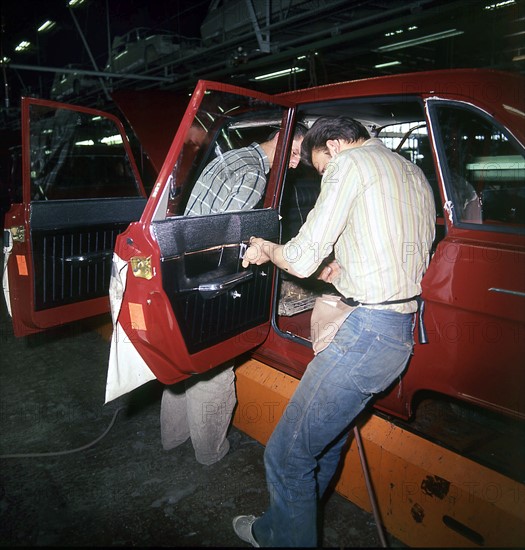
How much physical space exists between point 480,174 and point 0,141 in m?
10.3

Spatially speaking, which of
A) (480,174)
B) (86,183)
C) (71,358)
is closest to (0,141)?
(86,183)

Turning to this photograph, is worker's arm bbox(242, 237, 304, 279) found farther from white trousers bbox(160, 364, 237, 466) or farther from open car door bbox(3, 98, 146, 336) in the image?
open car door bbox(3, 98, 146, 336)

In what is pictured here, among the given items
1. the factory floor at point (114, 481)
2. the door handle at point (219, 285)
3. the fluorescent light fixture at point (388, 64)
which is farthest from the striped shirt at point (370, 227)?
the fluorescent light fixture at point (388, 64)

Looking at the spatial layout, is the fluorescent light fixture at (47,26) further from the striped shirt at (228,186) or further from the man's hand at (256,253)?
the man's hand at (256,253)

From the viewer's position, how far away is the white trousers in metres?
2.57

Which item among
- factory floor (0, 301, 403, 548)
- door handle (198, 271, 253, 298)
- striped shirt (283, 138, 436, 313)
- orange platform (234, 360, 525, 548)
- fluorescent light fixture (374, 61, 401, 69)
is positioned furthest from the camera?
fluorescent light fixture (374, 61, 401, 69)

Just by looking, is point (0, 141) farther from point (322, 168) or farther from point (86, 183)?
point (322, 168)

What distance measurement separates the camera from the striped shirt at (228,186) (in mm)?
2273

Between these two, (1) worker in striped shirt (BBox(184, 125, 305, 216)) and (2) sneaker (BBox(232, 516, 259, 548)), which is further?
(1) worker in striped shirt (BBox(184, 125, 305, 216))

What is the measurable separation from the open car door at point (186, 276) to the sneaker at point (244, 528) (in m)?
0.79

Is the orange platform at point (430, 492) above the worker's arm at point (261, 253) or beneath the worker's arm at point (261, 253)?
beneath

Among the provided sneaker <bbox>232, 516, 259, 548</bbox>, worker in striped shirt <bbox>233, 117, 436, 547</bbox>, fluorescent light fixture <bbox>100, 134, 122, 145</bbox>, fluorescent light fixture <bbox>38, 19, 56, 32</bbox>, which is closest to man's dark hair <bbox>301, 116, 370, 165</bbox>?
worker in striped shirt <bbox>233, 117, 436, 547</bbox>

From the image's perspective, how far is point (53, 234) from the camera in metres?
2.88

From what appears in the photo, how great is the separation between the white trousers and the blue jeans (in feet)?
2.80
